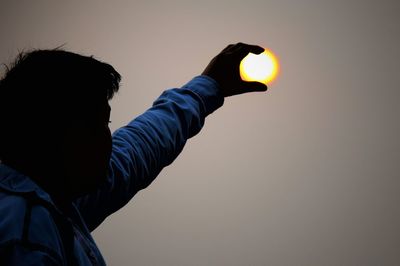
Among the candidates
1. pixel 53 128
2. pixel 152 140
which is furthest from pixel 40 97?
pixel 152 140

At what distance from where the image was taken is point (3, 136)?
0.21m

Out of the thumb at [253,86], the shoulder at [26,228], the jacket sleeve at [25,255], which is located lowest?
the jacket sleeve at [25,255]

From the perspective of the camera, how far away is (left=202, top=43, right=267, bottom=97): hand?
340mm

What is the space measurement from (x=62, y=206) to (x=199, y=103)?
0.57 feet

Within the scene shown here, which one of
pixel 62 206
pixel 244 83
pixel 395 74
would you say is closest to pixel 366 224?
pixel 395 74

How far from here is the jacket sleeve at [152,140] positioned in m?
0.31

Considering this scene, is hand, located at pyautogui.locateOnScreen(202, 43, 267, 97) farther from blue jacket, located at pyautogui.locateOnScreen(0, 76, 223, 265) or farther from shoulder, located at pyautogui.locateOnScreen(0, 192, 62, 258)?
shoulder, located at pyautogui.locateOnScreen(0, 192, 62, 258)

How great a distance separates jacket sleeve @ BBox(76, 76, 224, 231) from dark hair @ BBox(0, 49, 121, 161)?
99mm

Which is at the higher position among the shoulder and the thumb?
the thumb

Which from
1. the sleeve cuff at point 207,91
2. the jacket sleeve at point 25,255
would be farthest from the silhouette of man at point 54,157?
the sleeve cuff at point 207,91

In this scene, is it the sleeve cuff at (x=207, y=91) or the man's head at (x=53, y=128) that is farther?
the sleeve cuff at (x=207, y=91)

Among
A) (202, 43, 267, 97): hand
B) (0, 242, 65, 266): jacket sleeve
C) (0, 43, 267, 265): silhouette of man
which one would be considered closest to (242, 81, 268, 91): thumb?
(202, 43, 267, 97): hand

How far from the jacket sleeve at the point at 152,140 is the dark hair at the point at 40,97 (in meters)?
0.10

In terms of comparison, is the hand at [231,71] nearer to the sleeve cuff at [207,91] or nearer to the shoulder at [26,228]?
the sleeve cuff at [207,91]
